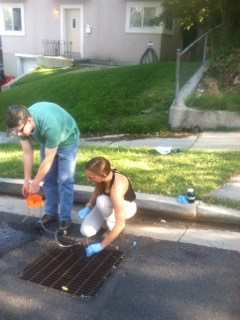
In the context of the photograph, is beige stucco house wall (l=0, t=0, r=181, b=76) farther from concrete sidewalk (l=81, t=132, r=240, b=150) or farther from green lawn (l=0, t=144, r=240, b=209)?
green lawn (l=0, t=144, r=240, b=209)

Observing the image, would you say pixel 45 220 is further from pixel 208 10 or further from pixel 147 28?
pixel 147 28

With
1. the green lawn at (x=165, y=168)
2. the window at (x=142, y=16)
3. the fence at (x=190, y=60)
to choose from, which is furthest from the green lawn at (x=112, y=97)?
the window at (x=142, y=16)

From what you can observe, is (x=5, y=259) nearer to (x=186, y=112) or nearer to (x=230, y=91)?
(x=186, y=112)

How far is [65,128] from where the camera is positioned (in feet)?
11.2

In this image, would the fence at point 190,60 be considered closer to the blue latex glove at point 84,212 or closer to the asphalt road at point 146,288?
the blue latex glove at point 84,212

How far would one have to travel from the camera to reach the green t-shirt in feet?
10.5

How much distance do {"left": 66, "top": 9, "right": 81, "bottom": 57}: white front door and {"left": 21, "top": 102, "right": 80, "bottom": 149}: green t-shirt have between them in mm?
15950

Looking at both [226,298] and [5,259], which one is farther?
[5,259]

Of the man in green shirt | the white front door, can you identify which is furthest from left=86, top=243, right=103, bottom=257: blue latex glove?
the white front door

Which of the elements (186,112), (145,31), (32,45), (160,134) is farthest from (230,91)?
(32,45)

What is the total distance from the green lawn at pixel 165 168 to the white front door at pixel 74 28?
13740 millimetres

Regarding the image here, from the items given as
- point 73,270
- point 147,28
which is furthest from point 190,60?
point 73,270

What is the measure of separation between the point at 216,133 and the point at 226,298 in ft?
16.3

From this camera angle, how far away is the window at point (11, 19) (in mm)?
19470
